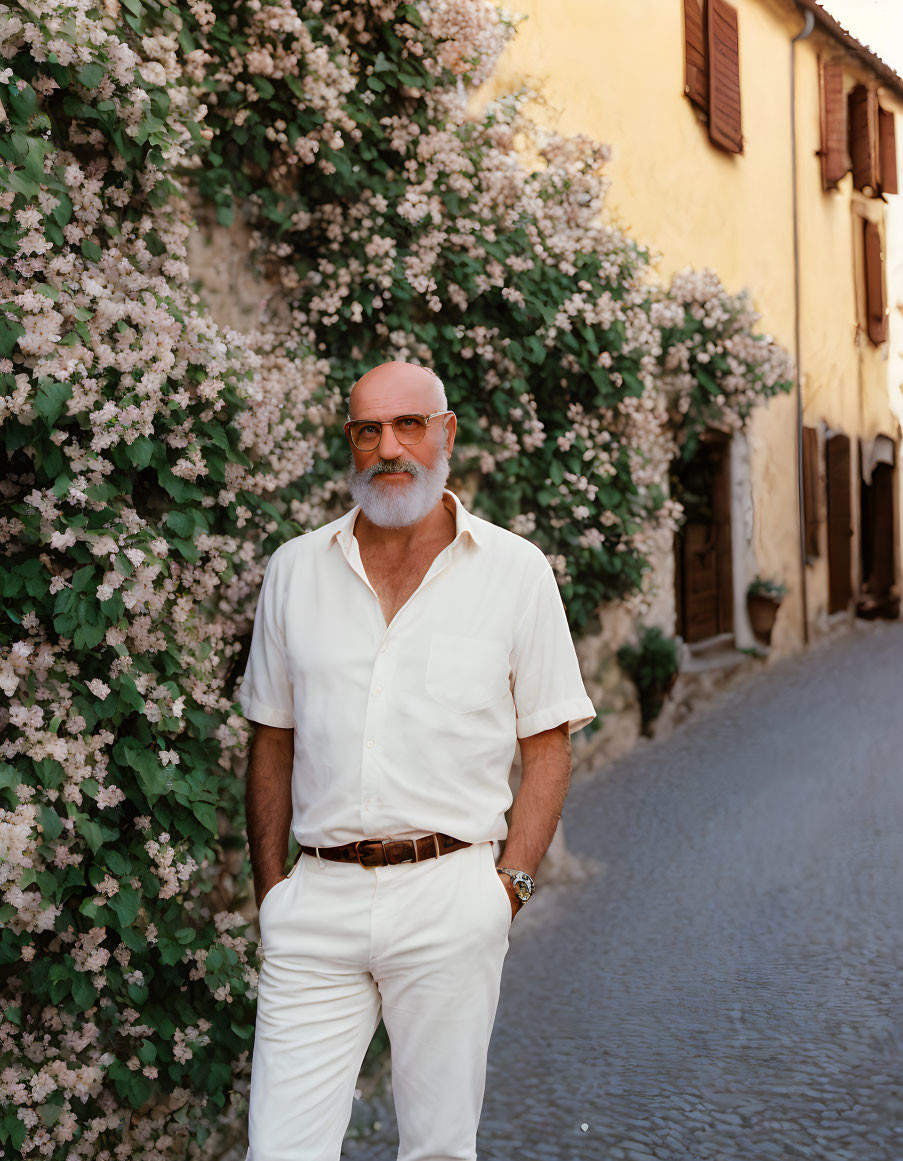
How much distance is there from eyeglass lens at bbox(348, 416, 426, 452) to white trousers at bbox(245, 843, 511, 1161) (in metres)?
0.82

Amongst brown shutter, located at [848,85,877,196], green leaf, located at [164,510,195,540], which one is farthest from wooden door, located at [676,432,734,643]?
green leaf, located at [164,510,195,540]

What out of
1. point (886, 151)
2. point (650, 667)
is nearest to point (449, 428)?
point (650, 667)

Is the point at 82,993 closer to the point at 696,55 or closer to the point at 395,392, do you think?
the point at 395,392

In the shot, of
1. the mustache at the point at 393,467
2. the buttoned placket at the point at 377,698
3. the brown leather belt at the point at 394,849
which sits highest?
the mustache at the point at 393,467

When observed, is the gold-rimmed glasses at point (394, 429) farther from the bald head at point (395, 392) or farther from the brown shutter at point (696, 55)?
the brown shutter at point (696, 55)

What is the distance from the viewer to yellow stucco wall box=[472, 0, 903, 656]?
827 centimetres

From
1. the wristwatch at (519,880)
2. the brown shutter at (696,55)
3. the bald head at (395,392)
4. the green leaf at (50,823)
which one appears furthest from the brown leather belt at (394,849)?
the brown shutter at (696,55)

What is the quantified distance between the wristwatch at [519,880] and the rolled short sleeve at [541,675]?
0.88 feet

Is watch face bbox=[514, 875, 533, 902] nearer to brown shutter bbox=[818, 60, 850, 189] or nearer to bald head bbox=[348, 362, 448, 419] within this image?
bald head bbox=[348, 362, 448, 419]

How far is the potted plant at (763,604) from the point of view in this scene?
37.7ft

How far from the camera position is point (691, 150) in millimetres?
10180

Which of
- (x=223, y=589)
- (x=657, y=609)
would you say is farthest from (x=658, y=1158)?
(x=657, y=609)

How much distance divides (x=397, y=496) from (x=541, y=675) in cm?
46

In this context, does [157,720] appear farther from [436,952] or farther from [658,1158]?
[658,1158]
